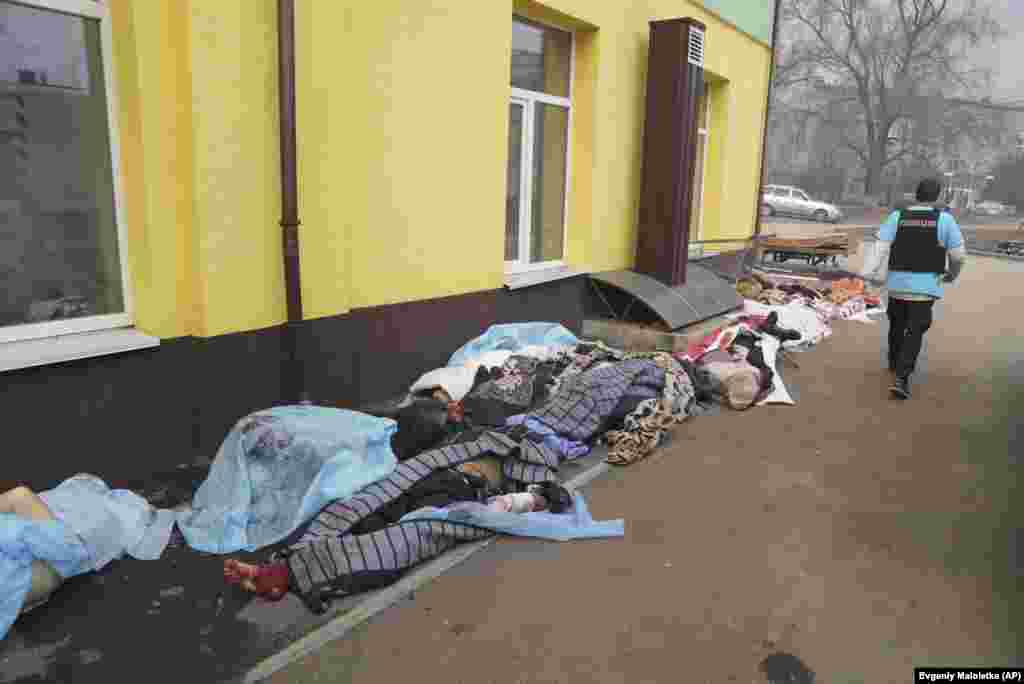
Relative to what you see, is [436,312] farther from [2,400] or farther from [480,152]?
[2,400]

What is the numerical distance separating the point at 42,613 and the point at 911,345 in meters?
6.23

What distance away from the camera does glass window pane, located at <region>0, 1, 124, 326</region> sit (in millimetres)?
3354

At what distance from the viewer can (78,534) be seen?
3.00 metres

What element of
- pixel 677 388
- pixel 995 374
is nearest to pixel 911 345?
pixel 995 374

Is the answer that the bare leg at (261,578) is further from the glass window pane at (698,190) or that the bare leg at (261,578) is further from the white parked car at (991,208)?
the white parked car at (991,208)

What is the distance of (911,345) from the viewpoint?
239 inches

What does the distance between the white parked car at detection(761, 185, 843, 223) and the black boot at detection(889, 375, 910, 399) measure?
88.2 feet

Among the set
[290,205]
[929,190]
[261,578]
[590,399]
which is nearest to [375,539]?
[261,578]

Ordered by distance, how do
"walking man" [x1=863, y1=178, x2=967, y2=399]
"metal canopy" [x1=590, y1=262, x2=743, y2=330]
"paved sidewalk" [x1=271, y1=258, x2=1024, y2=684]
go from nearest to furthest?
"paved sidewalk" [x1=271, y1=258, x2=1024, y2=684] → "walking man" [x1=863, y1=178, x2=967, y2=399] → "metal canopy" [x1=590, y1=262, x2=743, y2=330]

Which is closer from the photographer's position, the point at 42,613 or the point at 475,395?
the point at 42,613

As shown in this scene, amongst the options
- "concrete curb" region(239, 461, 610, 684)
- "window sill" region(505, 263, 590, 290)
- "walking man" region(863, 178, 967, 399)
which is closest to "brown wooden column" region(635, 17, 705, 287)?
"window sill" region(505, 263, 590, 290)

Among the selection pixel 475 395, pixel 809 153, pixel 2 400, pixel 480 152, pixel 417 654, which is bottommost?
pixel 417 654

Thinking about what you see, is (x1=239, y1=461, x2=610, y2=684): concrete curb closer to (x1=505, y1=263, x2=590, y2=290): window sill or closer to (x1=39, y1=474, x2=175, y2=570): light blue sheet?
(x1=39, y1=474, x2=175, y2=570): light blue sheet

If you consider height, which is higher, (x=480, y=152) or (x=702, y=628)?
(x=480, y=152)
